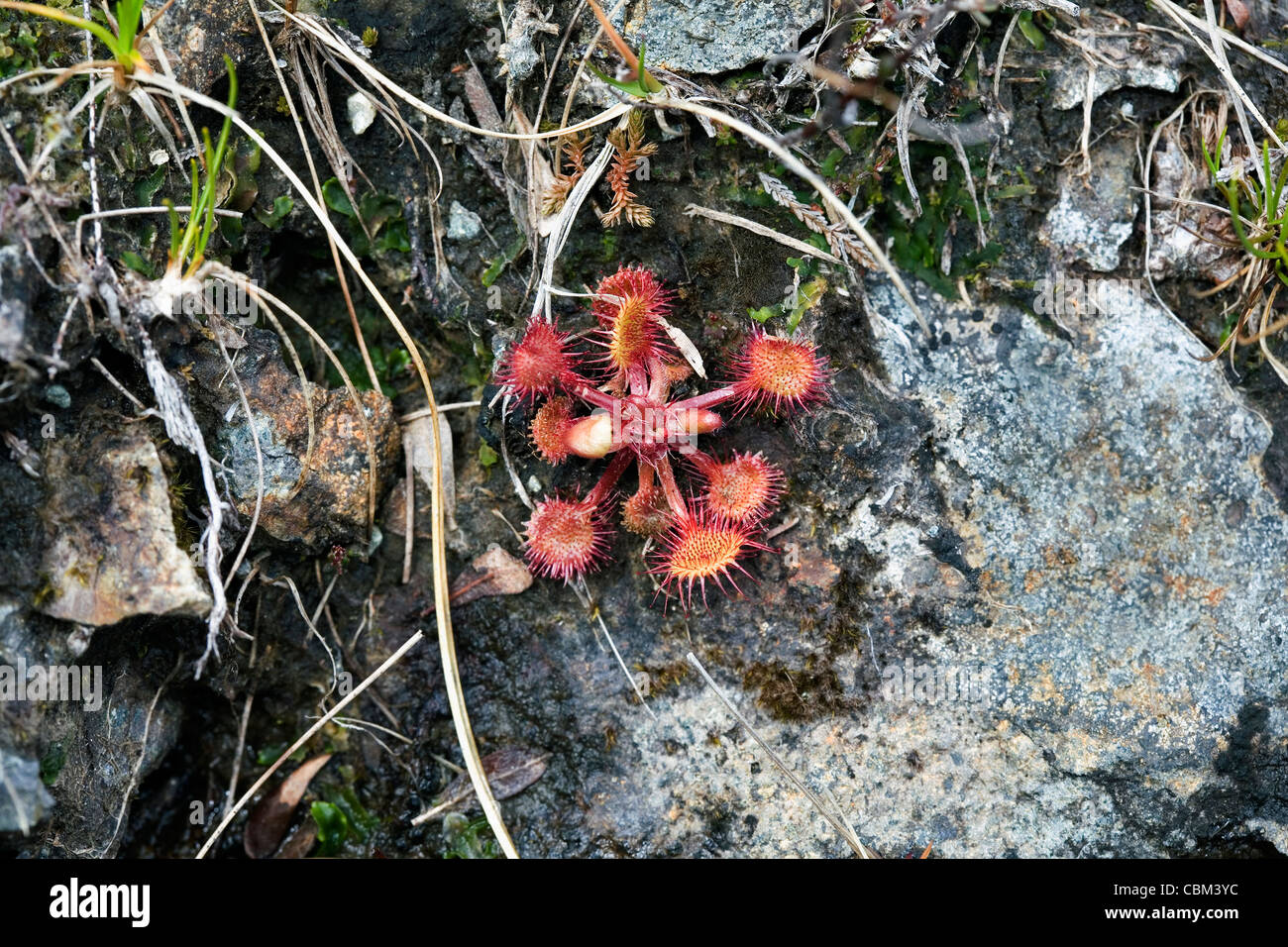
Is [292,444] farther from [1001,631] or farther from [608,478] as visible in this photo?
[1001,631]

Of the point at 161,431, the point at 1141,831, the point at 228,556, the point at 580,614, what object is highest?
the point at 161,431

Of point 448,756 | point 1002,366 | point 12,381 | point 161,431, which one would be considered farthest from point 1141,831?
point 12,381

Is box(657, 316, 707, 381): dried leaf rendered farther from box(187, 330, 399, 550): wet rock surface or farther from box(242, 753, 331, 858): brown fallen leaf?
box(242, 753, 331, 858): brown fallen leaf

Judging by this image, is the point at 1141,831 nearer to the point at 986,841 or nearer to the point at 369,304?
the point at 986,841

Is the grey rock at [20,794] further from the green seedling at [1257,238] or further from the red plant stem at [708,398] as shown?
the green seedling at [1257,238]

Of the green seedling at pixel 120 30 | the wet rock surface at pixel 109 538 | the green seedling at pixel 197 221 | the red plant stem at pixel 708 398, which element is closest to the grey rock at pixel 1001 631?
the red plant stem at pixel 708 398

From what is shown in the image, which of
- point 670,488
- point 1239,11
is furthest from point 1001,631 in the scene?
point 1239,11
